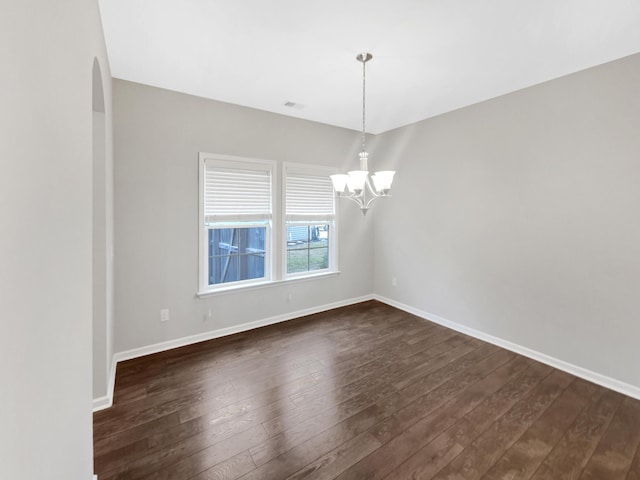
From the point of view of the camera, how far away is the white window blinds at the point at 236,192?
11.5 feet

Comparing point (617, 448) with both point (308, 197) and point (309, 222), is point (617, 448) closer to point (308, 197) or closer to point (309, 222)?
point (309, 222)

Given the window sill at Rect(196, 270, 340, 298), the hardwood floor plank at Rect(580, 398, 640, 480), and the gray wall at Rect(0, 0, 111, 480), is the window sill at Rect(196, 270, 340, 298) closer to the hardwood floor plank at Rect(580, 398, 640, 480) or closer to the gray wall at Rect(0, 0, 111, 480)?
the gray wall at Rect(0, 0, 111, 480)

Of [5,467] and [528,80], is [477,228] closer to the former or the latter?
[528,80]

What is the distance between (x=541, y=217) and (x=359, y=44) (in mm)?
2492

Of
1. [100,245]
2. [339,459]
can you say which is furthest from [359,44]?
[339,459]

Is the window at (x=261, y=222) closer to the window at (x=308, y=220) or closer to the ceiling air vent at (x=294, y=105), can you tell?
the window at (x=308, y=220)

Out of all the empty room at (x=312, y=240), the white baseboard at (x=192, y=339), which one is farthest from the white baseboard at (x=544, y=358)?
the white baseboard at (x=192, y=339)

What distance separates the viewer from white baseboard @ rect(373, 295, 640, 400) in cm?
262

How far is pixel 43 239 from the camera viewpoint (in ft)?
2.66

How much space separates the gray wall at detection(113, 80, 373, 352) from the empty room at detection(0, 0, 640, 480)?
2cm

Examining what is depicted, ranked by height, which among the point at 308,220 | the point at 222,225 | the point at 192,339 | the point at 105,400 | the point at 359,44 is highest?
the point at 359,44

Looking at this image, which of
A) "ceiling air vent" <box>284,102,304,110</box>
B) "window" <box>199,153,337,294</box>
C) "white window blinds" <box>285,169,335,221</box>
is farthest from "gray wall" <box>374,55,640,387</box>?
"ceiling air vent" <box>284,102,304,110</box>

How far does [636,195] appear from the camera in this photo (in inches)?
98.5

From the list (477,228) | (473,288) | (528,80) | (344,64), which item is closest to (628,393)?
(473,288)
